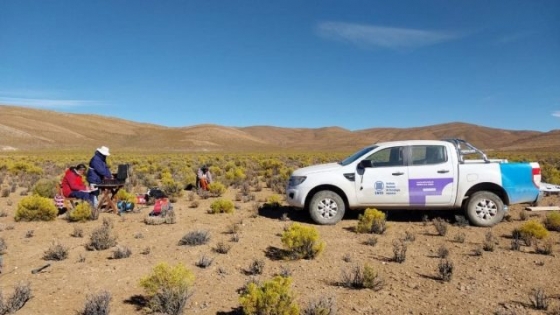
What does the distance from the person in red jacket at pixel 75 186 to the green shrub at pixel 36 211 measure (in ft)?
2.92

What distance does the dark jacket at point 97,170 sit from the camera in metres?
11.1

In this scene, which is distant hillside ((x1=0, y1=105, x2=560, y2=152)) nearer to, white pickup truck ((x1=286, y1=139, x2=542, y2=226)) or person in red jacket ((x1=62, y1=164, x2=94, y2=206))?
person in red jacket ((x1=62, y1=164, x2=94, y2=206))

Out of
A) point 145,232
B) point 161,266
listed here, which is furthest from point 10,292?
point 145,232

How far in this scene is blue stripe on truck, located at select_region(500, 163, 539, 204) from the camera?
9.03 meters

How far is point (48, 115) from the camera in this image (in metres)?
132

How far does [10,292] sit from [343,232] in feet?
19.4

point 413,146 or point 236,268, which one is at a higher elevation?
point 413,146

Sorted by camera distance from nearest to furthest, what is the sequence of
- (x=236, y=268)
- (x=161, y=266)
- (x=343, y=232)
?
(x=161, y=266)
(x=236, y=268)
(x=343, y=232)

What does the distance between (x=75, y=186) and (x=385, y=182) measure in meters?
7.90

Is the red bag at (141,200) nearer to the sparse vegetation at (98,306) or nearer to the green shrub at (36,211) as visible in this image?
the green shrub at (36,211)

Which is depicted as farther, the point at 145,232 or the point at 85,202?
the point at 85,202

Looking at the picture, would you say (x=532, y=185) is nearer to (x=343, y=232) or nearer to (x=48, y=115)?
(x=343, y=232)

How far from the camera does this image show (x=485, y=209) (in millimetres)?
9109

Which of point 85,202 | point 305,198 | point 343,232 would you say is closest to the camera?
point 343,232
